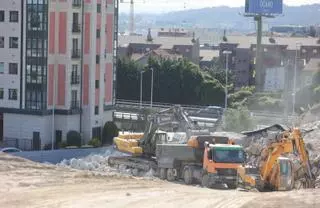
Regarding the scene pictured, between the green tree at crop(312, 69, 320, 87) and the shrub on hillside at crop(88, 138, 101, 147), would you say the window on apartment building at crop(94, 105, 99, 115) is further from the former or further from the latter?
the green tree at crop(312, 69, 320, 87)

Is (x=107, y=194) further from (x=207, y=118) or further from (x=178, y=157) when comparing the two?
(x=207, y=118)

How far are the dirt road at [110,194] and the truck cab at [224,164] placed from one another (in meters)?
4.01

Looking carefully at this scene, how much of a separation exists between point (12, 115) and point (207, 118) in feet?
48.3

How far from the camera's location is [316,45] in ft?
409

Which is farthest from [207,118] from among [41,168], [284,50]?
[284,50]

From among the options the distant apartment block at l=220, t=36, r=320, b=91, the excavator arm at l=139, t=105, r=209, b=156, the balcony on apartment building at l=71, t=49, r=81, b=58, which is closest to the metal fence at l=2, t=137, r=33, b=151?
the balcony on apartment building at l=71, t=49, r=81, b=58

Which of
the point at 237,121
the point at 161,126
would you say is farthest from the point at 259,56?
the point at 161,126

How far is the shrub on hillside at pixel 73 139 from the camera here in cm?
5838

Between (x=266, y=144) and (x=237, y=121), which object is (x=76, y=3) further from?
(x=266, y=144)

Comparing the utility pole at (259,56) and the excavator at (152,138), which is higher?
the utility pole at (259,56)

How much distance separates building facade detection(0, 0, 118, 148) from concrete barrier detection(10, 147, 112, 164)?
6.00 meters

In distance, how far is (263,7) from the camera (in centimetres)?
9988

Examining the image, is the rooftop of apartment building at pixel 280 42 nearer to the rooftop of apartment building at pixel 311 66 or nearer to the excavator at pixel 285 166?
Result: the rooftop of apartment building at pixel 311 66

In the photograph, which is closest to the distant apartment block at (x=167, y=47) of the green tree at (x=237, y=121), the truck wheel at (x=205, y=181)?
the green tree at (x=237, y=121)
